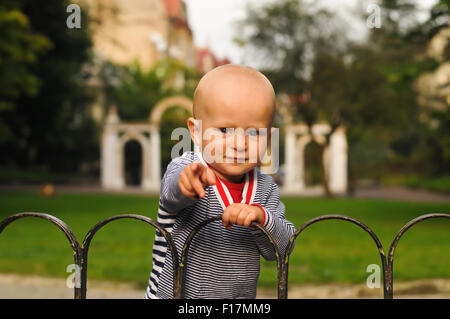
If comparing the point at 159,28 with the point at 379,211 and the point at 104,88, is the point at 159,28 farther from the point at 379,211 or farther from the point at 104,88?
the point at 379,211

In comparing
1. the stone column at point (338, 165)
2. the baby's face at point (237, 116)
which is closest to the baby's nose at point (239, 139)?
the baby's face at point (237, 116)

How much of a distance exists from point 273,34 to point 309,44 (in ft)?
4.80

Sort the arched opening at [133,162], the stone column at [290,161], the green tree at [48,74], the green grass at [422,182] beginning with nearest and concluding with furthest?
the green tree at [48,74] < the green grass at [422,182] < the stone column at [290,161] < the arched opening at [133,162]

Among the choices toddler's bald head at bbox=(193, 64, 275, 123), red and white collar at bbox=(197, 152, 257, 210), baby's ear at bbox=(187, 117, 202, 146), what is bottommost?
red and white collar at bbox=(197, 152, 257, 210)

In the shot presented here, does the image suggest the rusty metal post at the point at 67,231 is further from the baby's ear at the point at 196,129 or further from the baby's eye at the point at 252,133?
the baby's eye at the point at 252,133

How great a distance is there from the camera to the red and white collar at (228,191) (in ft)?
6.29

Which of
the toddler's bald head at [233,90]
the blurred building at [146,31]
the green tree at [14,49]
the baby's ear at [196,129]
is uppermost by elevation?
the blurred building at [146,31]

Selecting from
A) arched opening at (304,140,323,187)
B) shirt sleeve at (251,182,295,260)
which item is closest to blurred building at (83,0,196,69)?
arched opening at (304,140,323,187)

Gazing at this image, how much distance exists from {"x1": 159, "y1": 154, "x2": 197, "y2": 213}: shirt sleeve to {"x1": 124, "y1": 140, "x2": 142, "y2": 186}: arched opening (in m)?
32.0

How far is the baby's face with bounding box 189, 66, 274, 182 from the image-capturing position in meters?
1.71

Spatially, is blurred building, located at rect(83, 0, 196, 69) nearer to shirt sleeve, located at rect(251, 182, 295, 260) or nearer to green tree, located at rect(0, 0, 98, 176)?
green tree, located at rect(0, 0, 98, 176)

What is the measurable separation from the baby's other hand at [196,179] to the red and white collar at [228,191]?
0.34 metres

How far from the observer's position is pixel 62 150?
3553cm

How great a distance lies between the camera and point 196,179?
59.7 inches
